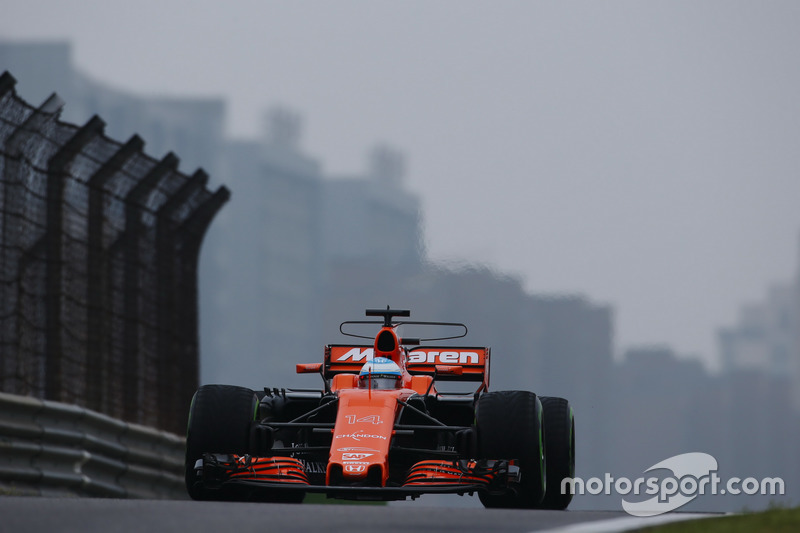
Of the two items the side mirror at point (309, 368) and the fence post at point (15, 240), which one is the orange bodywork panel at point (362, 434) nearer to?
the side mirror at point (309, 368)

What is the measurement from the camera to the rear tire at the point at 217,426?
10180 mm

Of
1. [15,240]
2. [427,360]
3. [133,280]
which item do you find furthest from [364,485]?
[133,280]

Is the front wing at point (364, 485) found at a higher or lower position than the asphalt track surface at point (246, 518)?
higher

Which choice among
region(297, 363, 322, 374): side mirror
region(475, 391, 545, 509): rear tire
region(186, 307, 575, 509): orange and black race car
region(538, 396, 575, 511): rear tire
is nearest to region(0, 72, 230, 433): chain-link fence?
region(297, 363, 322, 374): side mirror

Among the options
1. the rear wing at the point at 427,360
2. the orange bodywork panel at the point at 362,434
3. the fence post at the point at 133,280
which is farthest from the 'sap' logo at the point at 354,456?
the fence post at the point at 133,280

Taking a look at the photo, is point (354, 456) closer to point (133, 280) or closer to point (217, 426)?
point (217, 426)

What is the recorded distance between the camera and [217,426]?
1020 cm

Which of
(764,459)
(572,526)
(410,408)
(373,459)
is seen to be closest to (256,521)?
(572,526)

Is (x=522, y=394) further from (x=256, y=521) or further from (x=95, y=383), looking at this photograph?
(x=95, y=383)

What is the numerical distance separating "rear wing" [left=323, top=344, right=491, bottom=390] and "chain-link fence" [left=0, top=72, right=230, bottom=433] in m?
2.11

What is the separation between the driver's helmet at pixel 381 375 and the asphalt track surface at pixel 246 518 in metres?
2.96

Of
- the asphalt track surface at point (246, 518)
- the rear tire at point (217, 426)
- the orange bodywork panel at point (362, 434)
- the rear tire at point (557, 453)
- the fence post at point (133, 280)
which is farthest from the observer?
the fence post at point (133, 280)

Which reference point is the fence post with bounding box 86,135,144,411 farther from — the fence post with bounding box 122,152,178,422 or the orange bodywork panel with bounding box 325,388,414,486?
the orange bodywork panel with bounding box 325,388,414,486

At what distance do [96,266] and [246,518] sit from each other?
7.16m
